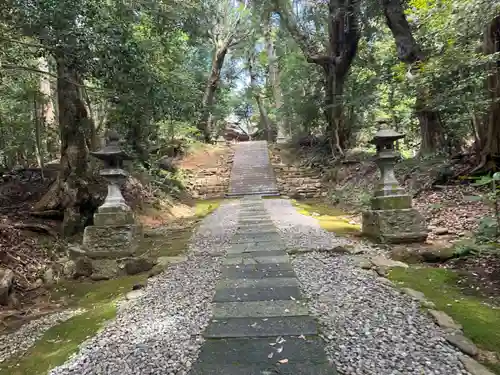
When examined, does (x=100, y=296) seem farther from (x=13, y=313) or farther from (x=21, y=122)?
(x=21, y=122)

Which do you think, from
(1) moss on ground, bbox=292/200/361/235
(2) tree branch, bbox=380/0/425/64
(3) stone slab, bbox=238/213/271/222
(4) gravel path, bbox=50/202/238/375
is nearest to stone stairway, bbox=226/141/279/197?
(1) moss on ground, bbox=292/200/361/235

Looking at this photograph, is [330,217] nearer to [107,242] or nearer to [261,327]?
[107,242]

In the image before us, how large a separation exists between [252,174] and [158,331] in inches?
377

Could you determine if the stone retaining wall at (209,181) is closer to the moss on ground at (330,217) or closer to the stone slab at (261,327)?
the moss on ground at (330,217)

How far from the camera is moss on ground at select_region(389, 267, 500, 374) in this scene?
6.29ft

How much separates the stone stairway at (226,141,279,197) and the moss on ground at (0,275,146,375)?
22.5ft

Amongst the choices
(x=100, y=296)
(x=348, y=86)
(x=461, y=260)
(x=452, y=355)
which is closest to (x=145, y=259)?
(x=100, y=296)

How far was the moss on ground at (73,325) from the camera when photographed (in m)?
2.00

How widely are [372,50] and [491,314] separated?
9.63m

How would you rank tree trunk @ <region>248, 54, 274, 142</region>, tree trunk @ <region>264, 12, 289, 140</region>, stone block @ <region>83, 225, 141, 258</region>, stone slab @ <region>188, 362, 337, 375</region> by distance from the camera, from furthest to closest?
1. tree trunk @ <region>248, 54, 274, 142</region>
2. tree trunk @ <region>264, 12, 289, 140</region>
3. stone block @ <region>83, 225, 141, 258</region>
4. stone slab @ <region>188, 362, 337, 375</region>

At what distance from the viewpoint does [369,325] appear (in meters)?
2.10

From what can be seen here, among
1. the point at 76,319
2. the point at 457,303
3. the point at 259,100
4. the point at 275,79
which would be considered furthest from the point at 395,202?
the point at 259,100

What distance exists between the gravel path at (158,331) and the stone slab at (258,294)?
12cm

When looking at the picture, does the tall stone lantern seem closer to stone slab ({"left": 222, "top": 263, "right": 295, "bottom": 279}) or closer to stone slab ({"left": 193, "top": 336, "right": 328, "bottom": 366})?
stone slab ({"left": 222, "top": 263, "right": 295, "bottom": 279})
